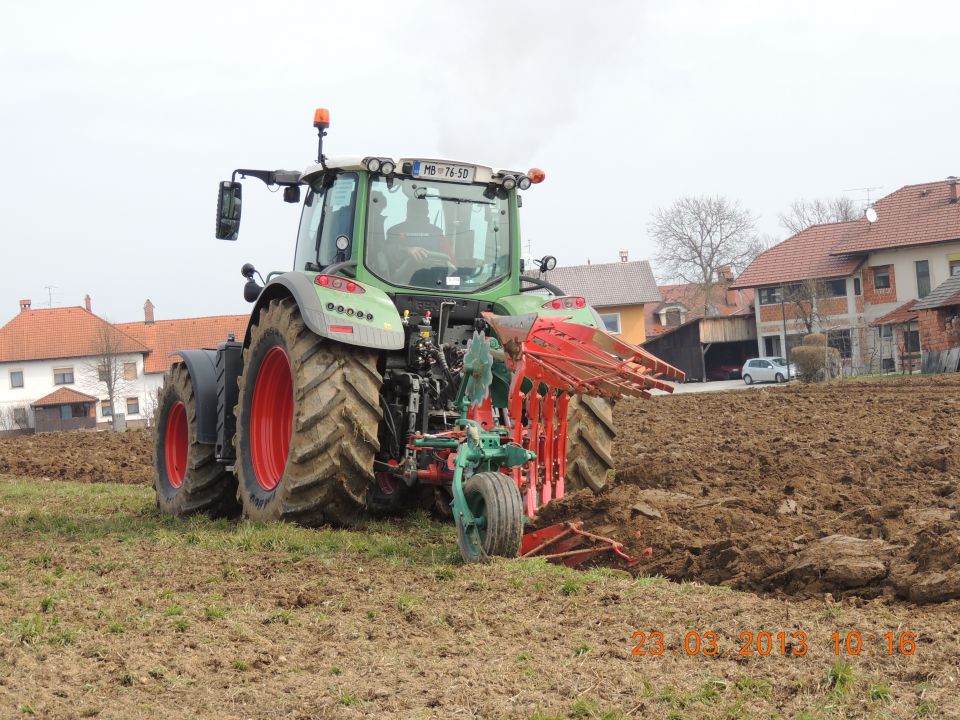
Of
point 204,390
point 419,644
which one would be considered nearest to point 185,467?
point 204,390

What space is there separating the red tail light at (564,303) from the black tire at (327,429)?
128cm

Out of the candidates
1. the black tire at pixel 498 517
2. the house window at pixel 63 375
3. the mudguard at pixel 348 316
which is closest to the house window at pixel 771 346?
the house window at pixel 63 375

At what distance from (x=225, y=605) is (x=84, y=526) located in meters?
3.57

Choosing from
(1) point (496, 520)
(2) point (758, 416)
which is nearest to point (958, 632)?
(1) point (496, 520)

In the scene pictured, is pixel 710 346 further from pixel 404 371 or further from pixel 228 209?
pixel 404 371

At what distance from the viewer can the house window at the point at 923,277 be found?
→ 149 ft

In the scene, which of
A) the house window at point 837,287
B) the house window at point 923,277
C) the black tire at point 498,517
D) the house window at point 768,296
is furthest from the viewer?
the house window at point 768,296

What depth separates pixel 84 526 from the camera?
8.35 meters

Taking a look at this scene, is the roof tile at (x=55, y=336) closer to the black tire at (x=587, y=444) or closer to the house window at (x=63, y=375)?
the house window at (x=63, y=375)

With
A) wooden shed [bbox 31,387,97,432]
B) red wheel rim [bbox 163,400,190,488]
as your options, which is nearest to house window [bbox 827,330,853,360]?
wooden shed [bbox 31,387,97,432]

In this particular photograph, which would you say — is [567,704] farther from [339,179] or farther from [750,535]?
[339,179]

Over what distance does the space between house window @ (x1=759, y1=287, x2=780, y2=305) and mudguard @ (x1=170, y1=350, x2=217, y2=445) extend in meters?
43.3
